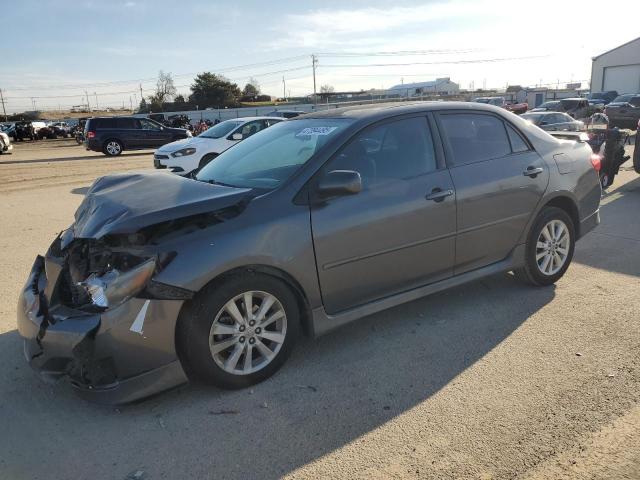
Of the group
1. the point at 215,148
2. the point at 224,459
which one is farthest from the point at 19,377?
the point at 215,148

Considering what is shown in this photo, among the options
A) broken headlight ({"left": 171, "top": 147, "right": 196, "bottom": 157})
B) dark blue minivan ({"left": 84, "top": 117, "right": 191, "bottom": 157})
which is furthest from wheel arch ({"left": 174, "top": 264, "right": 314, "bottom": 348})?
dark blue minivan ({"left": 84, "top": 117, "right": 191, "bottom": 157})

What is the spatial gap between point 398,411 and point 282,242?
4.00ft

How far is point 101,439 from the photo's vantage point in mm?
2828

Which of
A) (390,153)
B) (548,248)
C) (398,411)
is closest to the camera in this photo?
(398,411)

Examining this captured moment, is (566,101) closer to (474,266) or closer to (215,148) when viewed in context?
(215,148)

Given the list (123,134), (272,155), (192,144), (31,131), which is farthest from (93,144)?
(31,131)

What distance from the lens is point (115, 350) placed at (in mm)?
2836

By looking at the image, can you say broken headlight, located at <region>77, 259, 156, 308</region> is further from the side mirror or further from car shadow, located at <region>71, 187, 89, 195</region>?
car shadow, located at <region>71, 187, 89, 195</region>

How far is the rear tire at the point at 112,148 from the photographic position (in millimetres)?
22016

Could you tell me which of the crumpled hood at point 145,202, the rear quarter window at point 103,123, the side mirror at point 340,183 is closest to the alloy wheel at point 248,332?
the crumpled hood at point 145,202

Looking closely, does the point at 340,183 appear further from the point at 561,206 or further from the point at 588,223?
the point at 588,223

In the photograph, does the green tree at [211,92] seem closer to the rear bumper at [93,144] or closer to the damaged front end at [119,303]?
the rear bumper at [93,144]

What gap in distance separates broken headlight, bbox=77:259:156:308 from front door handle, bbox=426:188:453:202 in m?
2.06

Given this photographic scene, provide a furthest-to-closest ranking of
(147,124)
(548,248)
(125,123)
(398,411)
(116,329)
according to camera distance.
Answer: (147,124)
(125,123)
(548,248)
(398,411)
(116,329)
